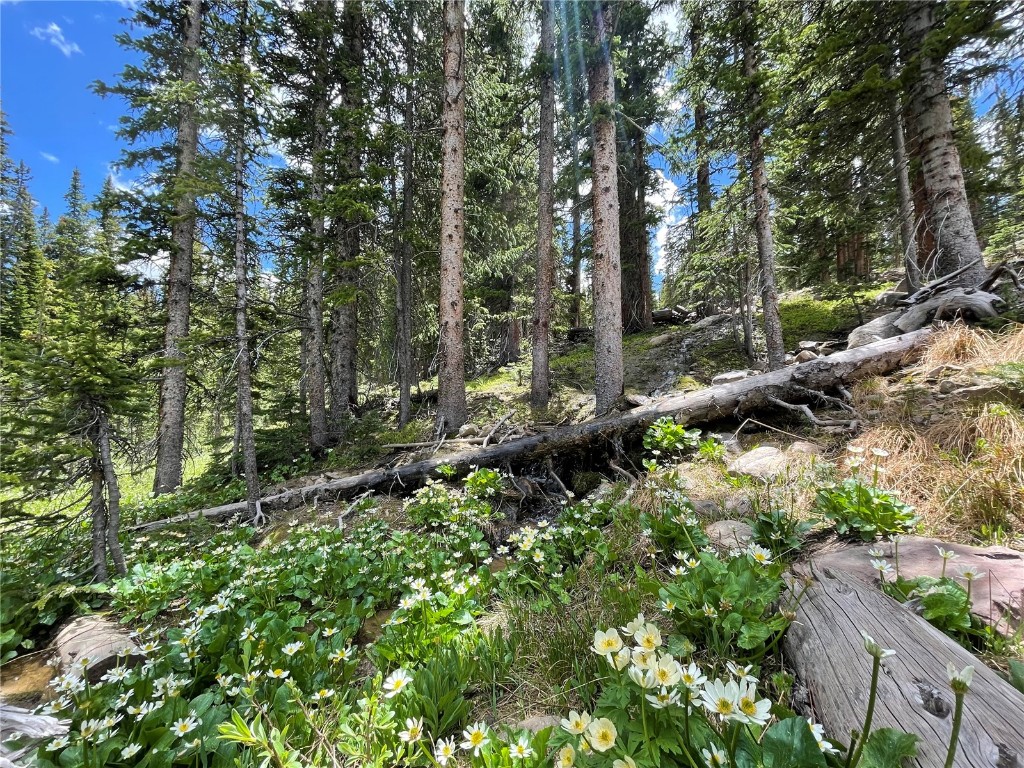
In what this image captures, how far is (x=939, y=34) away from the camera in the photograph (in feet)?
16.2

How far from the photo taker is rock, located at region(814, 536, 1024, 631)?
154 cm

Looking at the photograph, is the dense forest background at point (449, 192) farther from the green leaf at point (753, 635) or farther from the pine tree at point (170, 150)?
the green leaf at point (753, 635)

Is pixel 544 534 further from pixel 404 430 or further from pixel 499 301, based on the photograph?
pixel 499 301

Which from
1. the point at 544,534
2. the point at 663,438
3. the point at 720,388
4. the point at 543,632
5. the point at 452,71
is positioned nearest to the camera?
the point at 543,632

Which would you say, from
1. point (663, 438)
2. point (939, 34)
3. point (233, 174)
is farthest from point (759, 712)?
point (939, 34)

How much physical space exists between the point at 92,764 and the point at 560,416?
7.26 meters

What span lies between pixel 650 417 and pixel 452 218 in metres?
5.29

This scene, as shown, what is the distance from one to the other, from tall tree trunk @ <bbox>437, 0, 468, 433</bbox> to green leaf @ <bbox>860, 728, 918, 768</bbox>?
7069mm

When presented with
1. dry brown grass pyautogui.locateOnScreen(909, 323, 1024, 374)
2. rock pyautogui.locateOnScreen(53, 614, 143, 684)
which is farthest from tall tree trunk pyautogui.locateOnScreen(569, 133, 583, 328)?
rock pyautogui.locateOnScreen(53, 614, 143, 684)

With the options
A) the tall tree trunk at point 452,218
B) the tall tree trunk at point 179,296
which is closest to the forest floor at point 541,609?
the tall tree trunk at point 452,218

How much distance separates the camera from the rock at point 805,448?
13.1 feet

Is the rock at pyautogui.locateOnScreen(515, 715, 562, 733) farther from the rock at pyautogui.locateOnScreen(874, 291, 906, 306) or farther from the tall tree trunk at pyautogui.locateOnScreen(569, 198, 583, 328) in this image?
the tall tree trunk at pyautogui.locateOnScreen(569, 198, 583, 328)

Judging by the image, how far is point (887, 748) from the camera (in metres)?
1.03

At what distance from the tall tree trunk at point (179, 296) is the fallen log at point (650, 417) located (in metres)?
4.06
